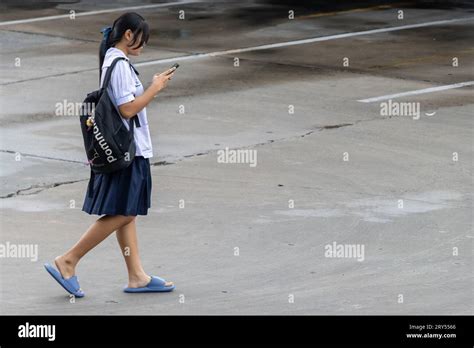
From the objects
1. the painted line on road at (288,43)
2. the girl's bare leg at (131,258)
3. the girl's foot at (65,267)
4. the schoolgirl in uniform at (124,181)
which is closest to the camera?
the schoolgirl in uniform at (124,181)

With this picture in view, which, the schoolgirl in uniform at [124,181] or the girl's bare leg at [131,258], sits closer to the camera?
the schoolgirl in uniform at [124,181]

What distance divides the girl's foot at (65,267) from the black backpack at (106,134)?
0.66m

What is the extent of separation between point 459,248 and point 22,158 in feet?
15.3

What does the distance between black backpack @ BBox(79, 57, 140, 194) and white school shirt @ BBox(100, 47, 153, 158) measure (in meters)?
0.04

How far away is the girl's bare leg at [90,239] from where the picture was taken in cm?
845

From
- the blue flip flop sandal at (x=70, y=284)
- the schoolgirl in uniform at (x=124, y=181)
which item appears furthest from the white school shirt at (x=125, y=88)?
the blue flip flop sandal at (x=70, y=284)

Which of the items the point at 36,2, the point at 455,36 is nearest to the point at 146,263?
the point at 455,36

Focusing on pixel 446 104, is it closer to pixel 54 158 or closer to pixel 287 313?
pixel 54 158

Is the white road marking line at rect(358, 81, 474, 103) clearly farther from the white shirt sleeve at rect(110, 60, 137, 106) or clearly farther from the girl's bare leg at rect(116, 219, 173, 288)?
the white shirt sleeve at rect(110, 60, 137, 106)

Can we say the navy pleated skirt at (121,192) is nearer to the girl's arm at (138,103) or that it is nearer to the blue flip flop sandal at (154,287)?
the girl's arm at (138,103)

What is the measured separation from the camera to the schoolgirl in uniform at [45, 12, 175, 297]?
27.2 ft

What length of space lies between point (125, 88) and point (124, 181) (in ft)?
2.00

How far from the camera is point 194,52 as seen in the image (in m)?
18.5

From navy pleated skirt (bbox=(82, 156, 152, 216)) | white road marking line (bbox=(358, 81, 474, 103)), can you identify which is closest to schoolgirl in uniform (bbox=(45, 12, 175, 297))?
navy pleated skirt (bbox=(82, 156, 152, 216))
